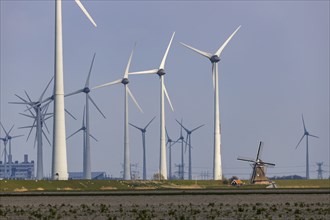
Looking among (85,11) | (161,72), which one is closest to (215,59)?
(161,72)

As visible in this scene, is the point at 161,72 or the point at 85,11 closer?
the point at 85,11

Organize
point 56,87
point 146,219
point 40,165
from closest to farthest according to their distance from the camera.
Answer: point 146,219, point 56,87, point 40,165

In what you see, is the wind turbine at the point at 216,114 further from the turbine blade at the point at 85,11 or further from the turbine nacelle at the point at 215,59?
the turbine blade at the point at 85,11

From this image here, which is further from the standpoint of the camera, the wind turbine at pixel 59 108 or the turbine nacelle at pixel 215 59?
the turbine nacelle at pixel 215 59

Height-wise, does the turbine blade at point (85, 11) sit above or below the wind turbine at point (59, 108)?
above

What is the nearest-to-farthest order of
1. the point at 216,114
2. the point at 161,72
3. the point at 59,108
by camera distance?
the point at 59,108 < the point at 216,114 < the point at 161,72

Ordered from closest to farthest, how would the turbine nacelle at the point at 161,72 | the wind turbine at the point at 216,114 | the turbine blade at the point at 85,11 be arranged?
the turbine blade at the point at 85,11
the wind turbine at the point at 216,114
the turbine nacelle at the point at 161,72

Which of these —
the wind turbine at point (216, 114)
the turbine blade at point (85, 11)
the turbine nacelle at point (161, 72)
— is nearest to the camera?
the turbine blade at point (85, 11)

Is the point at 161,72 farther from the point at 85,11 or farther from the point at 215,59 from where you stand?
the point at 85,11

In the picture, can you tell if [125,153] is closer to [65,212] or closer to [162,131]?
[162,131]

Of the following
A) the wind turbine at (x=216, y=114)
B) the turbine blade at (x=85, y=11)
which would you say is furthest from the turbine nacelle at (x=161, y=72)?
the turbine blade at (x=85, y=11)

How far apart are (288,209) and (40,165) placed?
405 ft

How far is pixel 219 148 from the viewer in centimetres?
17875

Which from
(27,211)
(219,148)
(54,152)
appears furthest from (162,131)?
(27,211)
